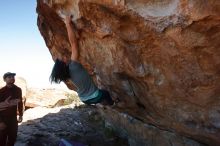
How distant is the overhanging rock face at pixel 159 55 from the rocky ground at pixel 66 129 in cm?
265

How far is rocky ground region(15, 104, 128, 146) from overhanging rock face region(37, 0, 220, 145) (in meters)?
2.65

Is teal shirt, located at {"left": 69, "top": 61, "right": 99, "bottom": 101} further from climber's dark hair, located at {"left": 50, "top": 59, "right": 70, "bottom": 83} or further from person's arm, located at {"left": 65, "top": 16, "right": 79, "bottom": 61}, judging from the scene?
person's arm, located at {"left": 65, "top": 16, "right": 79, "bottom": 61}

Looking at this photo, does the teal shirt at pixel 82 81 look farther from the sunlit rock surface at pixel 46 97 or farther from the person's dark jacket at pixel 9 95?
the sunlit rock surface at pixel 46 97

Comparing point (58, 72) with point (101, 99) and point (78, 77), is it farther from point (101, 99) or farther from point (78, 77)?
point (101, 99)

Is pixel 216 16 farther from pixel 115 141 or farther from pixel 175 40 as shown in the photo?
pixel 115 141

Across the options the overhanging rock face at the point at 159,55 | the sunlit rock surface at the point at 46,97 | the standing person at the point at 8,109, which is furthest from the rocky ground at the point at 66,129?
the sunlit rock surface at the point at 46,97

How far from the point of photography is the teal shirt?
5.47m

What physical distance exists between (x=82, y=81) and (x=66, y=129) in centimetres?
451

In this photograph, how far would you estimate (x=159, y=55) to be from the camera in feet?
16.0

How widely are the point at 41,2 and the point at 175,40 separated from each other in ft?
11.6

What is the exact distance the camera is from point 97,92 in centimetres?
559

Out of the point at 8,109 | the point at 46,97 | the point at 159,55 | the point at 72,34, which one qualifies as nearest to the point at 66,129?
the point at 8,109

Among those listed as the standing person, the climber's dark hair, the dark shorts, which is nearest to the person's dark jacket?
the standing person

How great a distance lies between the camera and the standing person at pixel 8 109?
7.11 m
